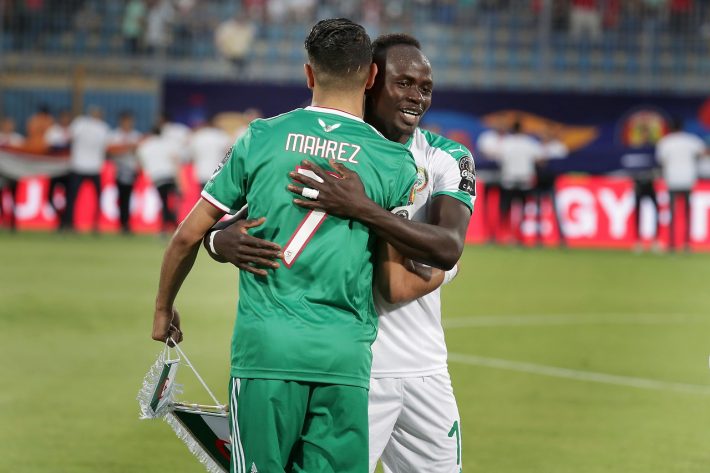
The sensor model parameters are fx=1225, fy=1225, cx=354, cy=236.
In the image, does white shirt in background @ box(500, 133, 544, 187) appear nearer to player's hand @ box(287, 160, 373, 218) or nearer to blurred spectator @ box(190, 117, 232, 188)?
blurred spectator @ box(190, 117, 232, 188)

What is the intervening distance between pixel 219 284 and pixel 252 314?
12311mm

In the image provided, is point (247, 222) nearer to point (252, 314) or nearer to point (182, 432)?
point (252, 314)

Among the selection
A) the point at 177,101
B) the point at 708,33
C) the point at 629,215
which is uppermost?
the point at 708,33

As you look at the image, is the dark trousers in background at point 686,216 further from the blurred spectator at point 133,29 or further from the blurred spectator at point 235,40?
the blurred spectator at point 133,29

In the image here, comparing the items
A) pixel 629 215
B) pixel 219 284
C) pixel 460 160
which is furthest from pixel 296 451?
pixel 629 215

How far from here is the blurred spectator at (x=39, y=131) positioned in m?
24.2

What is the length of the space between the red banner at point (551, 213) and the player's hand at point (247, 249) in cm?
1931

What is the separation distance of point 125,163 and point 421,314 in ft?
65.6

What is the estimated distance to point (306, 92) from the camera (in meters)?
26.1

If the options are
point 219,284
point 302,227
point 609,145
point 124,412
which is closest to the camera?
point 302,227

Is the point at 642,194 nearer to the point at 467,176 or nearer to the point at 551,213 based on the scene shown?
the point at 551,213

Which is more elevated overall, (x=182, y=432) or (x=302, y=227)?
(x=302, y=227)

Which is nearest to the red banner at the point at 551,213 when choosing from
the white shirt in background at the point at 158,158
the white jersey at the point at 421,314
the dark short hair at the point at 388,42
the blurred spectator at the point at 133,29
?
the white shirt in background at the point at 158,158

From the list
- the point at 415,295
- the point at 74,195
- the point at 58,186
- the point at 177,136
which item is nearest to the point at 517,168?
the point at 177,136
